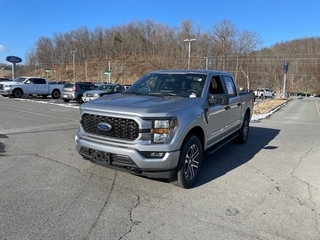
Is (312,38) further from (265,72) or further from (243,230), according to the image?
(243,230)

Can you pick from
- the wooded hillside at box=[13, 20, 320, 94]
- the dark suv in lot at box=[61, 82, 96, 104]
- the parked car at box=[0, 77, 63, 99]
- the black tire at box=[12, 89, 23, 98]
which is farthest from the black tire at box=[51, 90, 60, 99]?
the wooded hillside at box=[13, 20, 320, 94]

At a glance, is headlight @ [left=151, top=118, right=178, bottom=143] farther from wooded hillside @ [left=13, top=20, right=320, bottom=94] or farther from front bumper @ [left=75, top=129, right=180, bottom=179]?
wooded hillside @ [left=13, top=20, right=320, bottom=94]

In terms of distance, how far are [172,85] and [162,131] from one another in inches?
67.2

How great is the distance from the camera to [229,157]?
643cm

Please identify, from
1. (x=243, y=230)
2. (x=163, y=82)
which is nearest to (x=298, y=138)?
(x=163, y=82)

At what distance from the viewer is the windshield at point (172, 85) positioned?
519cm

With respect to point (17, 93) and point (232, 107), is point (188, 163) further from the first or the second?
point (17, 93)

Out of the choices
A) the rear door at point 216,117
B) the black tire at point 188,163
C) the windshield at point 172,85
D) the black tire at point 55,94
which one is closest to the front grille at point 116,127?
the black tire at point 188,163

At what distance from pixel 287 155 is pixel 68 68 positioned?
10859 centimetres

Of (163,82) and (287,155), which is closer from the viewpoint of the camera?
(163,82)

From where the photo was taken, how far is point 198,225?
3.36 meters

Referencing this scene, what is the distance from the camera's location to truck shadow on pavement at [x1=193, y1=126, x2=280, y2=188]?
522 centimetres

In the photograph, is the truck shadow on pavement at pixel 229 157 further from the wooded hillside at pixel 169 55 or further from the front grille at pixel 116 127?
the wooded hillside at pixel 169 55

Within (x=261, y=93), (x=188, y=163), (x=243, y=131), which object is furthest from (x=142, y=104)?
(x=261, y=93)
